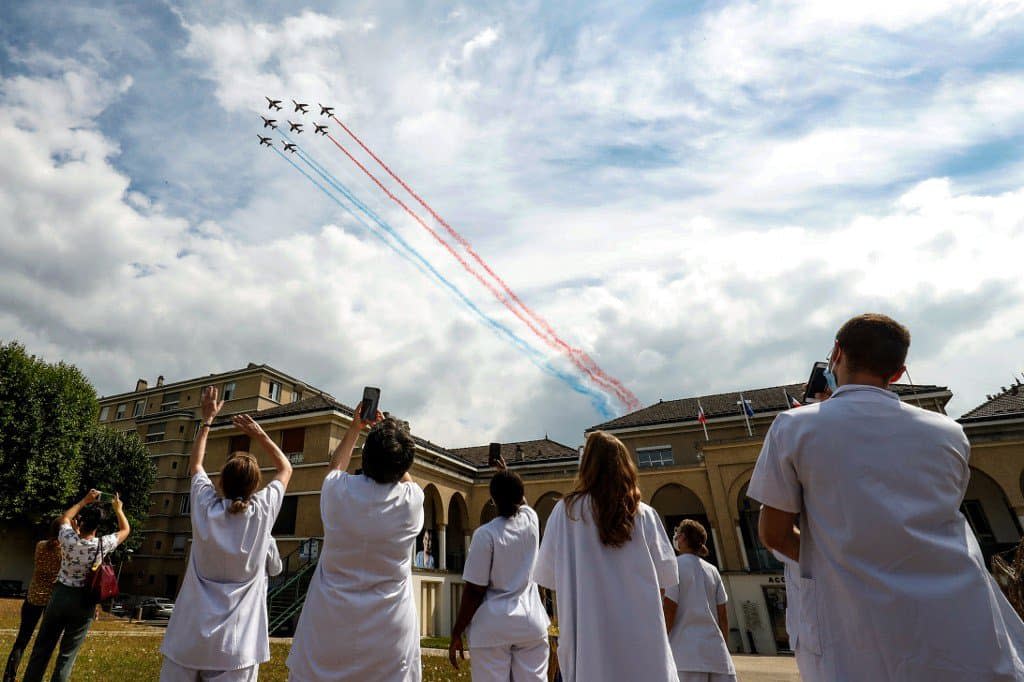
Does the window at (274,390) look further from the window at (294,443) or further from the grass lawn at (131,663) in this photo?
the grass lawn at (131,663)

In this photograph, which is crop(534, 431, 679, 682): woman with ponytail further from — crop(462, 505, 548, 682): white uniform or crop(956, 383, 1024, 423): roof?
crop(956, 383, 1024, 423): roof

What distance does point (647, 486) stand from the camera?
82.6 feet

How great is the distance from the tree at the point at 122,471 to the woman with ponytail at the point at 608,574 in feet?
113

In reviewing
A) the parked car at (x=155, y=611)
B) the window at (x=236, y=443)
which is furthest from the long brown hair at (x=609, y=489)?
the parked car at (x=155, y=611)

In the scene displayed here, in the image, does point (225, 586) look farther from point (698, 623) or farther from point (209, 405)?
point (698, 623)

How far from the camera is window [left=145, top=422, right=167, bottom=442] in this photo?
40.8m

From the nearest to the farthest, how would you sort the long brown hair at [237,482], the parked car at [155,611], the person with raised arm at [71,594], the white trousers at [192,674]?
the white trousers at [192,674]
the long brown hair at [237,482]
the person with raised arm at [71,594]
the parked car at [155,611]

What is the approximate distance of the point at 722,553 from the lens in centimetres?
2280

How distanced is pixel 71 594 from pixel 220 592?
3.80 metres

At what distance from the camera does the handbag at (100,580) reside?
5926mm

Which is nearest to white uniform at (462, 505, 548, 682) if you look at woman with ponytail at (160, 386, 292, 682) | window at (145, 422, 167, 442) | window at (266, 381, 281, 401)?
woman with ponytail at (160, 386, 292, 682)

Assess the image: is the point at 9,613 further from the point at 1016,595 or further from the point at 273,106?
the point at 1016,595

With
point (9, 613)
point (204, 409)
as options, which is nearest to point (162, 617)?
point (9, 613)

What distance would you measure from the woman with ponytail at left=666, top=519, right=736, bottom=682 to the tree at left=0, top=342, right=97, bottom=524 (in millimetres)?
30797
